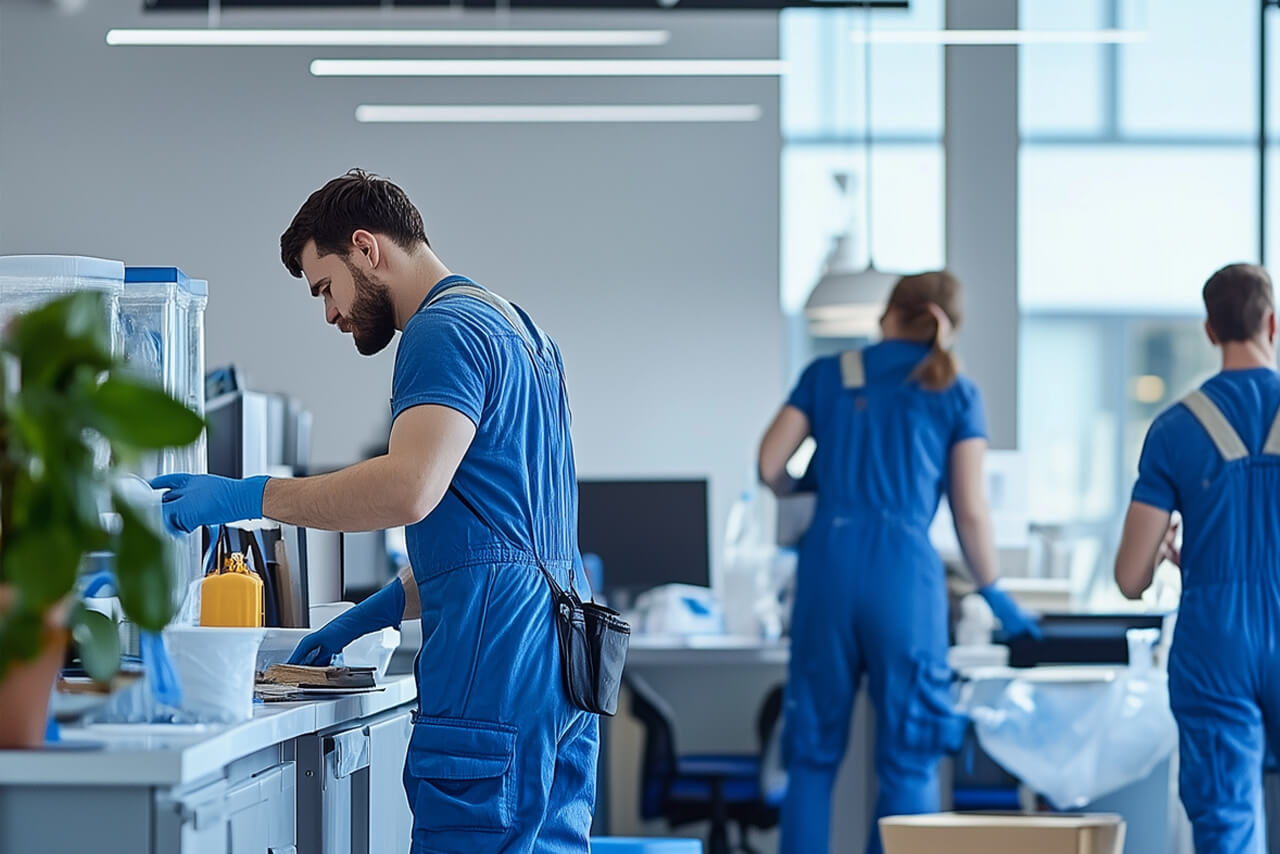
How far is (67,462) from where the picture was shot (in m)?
1.05

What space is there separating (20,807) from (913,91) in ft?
20.5

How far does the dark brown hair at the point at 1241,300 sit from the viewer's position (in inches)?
123

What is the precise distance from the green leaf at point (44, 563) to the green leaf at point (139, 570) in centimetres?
3

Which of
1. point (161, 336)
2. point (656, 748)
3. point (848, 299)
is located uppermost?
point (848, 299)

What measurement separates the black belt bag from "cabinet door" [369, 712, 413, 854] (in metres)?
0.39

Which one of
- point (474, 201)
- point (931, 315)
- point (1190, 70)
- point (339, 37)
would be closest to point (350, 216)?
point (931, 315)

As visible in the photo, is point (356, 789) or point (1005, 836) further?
point (1005, 836)

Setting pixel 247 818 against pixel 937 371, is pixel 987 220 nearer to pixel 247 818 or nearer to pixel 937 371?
pixel 937 371

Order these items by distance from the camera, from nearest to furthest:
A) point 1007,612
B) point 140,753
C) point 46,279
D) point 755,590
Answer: point 140,753, point 46,279, point 1007,612, point 755,590

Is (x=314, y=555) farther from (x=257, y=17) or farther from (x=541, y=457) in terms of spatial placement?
(x=257, y=17)

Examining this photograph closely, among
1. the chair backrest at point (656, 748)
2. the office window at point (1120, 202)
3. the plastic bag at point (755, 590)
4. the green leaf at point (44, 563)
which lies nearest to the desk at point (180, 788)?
the green leaf at point (44, 563)

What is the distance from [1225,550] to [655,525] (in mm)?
2151

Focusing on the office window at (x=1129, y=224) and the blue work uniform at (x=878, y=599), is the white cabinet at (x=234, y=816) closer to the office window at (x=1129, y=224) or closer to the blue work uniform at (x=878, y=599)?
the blue work uniform at (x=878, y=599)

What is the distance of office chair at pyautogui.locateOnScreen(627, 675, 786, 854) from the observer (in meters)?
4.09
